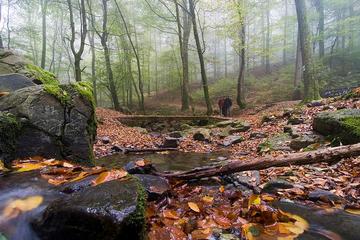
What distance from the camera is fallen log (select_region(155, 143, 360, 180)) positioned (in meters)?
3.95

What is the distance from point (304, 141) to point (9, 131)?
19.4 ft

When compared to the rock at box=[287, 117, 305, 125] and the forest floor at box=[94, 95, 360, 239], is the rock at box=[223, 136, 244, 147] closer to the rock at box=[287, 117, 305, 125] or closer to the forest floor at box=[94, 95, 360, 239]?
the rock at box=[287, 117, 305, 125]

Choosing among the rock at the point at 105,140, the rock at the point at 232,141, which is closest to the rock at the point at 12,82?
the rock at the point at 105,140

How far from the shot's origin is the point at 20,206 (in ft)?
8.99

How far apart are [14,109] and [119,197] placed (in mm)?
3283

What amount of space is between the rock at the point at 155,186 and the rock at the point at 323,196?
1851 mm

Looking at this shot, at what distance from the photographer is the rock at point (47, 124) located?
14.5 ft

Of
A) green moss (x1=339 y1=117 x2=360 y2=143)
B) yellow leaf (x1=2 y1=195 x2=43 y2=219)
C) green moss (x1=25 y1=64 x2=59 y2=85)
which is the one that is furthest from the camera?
green moss (x1=25 y1=64 x2=59 y2=85)

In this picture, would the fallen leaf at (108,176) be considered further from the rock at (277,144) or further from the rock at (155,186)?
the rock at (277,144)

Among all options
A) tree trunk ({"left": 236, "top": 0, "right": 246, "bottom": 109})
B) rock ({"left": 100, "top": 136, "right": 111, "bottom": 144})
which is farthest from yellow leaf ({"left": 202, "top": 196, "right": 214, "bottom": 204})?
tree trunk ({"left": 236, "top": 0, "right": 246, "bottom": 109})

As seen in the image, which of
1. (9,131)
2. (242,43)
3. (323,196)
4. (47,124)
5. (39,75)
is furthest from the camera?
(242,43)

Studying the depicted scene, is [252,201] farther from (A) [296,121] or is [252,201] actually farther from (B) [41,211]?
(A) [296,121]

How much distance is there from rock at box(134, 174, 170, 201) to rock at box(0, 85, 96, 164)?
5.40 feet

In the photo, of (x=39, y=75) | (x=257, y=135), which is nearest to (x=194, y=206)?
(x=257, y=135)
